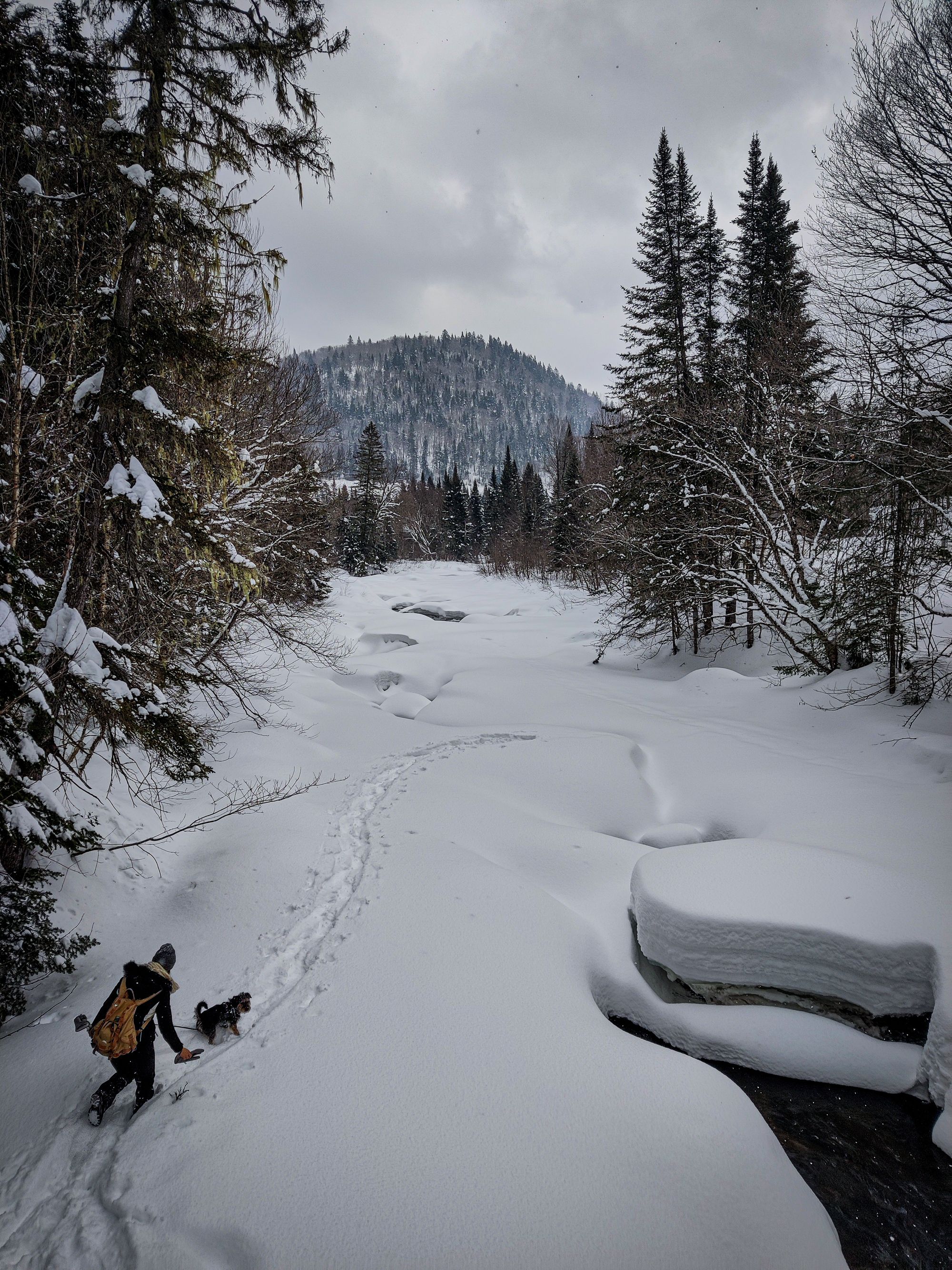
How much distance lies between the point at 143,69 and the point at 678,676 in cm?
1497

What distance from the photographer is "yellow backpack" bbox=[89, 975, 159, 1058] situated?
10.8 feet

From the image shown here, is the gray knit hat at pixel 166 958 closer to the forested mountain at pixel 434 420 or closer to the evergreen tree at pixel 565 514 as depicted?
the evergreen tree at pixel 565 514

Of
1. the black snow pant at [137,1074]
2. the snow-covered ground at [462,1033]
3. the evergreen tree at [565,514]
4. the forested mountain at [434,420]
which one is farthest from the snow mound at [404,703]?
the forested mountain at [434,420]

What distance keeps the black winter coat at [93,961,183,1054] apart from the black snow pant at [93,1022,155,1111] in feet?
Answer: 0.23

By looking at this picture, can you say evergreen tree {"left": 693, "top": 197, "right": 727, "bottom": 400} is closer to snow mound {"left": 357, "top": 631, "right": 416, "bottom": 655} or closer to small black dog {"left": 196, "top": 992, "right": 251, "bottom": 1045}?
snow mound {"left": 357, "top": 631, "right": 416, "bottom": 655}

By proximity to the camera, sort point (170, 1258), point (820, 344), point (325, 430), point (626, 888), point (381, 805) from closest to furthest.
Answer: point (170, 1258) → point (626, 888) → point (381, 805) → point (820, 344) → point (325, 430)

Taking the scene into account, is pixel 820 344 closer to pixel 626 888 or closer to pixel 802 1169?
pixel 626 888

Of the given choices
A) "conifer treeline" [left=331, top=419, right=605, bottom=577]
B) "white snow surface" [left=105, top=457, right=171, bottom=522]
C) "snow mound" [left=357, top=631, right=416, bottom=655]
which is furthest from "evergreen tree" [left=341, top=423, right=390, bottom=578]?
"white snow surface" [left=105, top=457, right=171, bottom=522]

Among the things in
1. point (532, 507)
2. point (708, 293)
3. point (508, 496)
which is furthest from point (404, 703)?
Result: point (508, 496)

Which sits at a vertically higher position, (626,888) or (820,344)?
(820,344)

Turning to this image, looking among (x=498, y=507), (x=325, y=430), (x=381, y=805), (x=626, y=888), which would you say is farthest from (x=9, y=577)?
(x=498, y=507)

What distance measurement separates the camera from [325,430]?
12.9 m

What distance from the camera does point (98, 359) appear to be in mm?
4168

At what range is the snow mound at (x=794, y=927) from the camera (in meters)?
4.29
